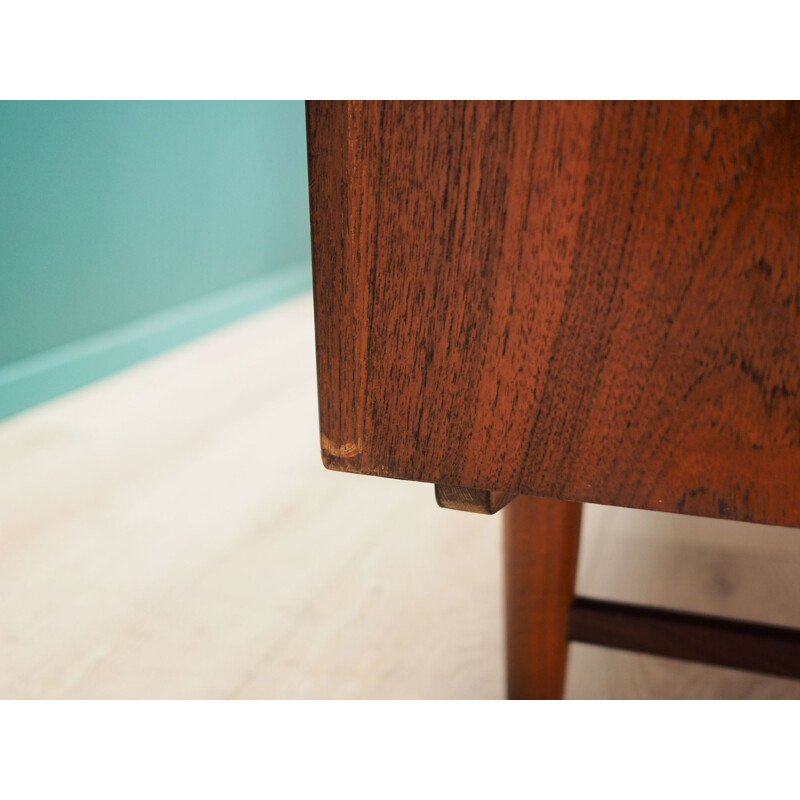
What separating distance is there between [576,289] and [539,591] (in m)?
0.43

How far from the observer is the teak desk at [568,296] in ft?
0.62

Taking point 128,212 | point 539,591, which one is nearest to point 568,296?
point 539,591

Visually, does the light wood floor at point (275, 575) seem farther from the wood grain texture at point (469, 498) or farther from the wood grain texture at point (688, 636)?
the wood grain texture at point (469, 498)

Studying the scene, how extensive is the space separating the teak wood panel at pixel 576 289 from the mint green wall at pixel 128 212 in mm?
1288

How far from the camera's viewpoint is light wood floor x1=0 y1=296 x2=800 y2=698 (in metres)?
0.72

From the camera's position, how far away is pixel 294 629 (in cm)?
79

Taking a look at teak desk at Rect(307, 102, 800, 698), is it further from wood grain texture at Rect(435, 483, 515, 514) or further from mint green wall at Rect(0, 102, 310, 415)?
mint green wall at Rect(0, 102, 310, 415)

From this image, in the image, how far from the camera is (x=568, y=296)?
0.67 feet

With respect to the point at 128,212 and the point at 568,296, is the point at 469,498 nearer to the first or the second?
the point at 568,296

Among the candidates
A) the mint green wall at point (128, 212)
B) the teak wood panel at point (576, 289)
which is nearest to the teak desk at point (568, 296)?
the teak wood panel at point (576, 289)

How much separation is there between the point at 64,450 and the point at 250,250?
0.96 metres

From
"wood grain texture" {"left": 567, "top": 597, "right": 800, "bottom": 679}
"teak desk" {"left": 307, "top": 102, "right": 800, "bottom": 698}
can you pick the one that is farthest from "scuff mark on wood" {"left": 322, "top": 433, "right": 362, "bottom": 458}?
"wood grain texture" {"left": 567, "top": 597, "right": 800, "bottom": 679}

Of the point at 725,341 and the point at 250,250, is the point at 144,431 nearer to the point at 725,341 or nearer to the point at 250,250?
the point at 250,250

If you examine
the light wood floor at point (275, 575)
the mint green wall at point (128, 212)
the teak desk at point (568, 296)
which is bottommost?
the light wood floor at point (275, 575)
